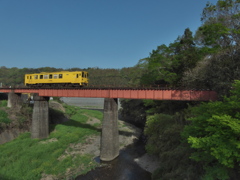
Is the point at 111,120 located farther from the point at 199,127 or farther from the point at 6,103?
the point at 6,103

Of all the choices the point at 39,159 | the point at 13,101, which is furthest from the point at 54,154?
the point at 13,101

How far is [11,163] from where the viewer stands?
1888 cm

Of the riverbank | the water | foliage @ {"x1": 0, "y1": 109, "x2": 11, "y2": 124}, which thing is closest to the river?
the water

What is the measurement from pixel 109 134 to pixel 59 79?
16.3 meters

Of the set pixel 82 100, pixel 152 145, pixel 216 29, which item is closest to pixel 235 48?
pixel 216 29

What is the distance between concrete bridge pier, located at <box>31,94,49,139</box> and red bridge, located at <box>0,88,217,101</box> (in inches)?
55.3

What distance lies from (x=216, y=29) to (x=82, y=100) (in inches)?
3129

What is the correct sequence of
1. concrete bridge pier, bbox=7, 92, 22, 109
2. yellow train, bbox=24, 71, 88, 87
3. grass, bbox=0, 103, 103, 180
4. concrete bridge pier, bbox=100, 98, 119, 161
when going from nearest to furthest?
1. grass, bbox=0, 103, 103, 180
2. concrete bridge pier, bbox=100, 98, 119, 161
3. yellow train, bbox=24, 71, 88, 87
4. concrete bridge pier, bbox=7, 92, 22, 109

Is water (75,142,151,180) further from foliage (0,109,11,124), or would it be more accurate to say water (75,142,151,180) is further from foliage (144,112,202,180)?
foliage (0,109,11,124)

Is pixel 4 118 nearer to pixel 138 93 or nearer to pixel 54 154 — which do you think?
pixel 54 154

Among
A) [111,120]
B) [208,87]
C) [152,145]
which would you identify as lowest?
[152,145]

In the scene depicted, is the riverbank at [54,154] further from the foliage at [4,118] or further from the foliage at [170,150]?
the foliage at [170,150]

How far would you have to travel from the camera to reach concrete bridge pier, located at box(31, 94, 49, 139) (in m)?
27.6

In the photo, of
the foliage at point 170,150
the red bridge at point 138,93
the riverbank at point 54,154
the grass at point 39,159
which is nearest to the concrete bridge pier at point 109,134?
the riverbank at point 54,154
